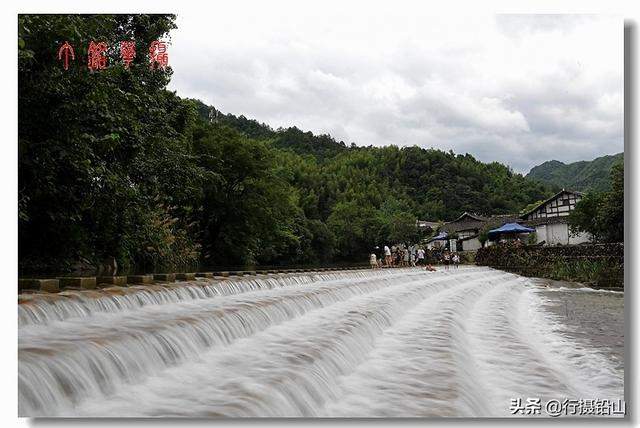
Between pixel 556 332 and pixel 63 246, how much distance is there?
584cm

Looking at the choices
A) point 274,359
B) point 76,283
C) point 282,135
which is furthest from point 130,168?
point 282,135

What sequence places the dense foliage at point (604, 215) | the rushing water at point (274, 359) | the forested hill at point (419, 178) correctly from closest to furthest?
the rushing water at point (274, 359) → the dense foliage at point (604, 215) → the forested hill at point (419, 178)

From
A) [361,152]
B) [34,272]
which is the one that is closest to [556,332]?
[34,272]

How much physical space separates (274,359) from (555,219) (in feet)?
87.2

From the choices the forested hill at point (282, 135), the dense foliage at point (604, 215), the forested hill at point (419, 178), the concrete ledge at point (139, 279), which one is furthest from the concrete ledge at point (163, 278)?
the forested hill at point (419, 178)

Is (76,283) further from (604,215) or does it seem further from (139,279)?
(604,215)

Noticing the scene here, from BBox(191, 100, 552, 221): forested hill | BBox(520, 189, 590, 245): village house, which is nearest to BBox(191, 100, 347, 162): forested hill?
BBox(191, 100, 552, 221): forested hill

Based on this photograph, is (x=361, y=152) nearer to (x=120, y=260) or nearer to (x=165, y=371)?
(x=120, y=260)

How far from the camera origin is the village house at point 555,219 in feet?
83.7

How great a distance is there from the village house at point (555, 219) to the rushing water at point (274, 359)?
21928mm

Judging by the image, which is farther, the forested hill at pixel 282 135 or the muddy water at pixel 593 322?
the forested hill at pixel 282 135

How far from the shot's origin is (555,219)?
26.7m

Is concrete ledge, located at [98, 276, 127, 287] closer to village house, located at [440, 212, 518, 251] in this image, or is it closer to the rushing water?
the rushing water

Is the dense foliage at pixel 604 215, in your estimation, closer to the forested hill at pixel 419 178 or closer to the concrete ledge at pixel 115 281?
the concrete ledge at pixel 115 281
